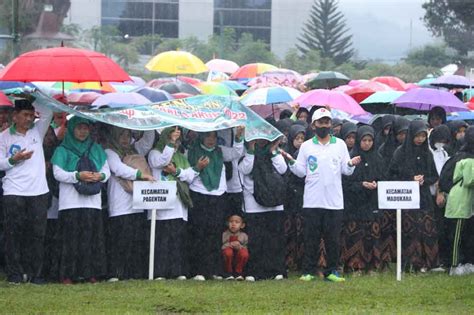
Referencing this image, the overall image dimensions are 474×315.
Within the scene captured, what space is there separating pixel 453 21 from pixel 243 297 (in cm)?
3230

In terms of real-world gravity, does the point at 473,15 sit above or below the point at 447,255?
above

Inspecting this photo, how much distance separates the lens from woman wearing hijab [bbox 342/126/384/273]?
1445cm

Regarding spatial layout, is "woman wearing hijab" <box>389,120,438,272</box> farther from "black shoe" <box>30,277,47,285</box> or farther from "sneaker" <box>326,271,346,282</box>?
"black shoe" <box>30,277,47,285</box>

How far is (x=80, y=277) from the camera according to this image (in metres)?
13.3

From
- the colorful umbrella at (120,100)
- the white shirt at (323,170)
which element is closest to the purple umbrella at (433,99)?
the white shirt at (323,170)

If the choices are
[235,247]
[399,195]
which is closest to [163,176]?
[235,247]

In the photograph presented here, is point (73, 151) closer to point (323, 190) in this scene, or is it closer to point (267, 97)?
point (323, 190)

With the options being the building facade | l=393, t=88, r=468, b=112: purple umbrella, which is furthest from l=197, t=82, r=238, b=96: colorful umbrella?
the building facade

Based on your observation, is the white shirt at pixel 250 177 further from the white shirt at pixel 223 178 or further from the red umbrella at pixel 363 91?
the red umbrella at pixel 363 91

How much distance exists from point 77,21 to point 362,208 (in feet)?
103

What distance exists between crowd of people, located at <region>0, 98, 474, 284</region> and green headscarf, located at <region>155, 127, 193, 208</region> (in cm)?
1

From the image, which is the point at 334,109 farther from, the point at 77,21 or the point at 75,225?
the point at 77,21

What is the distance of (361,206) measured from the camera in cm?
1451

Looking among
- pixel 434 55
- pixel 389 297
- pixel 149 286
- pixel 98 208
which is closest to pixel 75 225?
pixel 98 208
